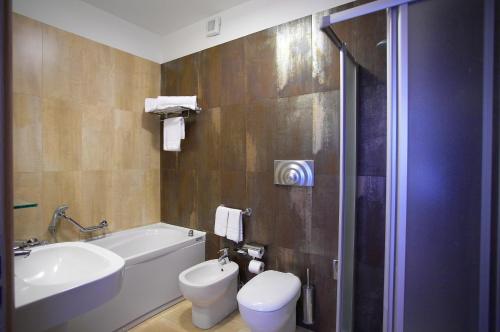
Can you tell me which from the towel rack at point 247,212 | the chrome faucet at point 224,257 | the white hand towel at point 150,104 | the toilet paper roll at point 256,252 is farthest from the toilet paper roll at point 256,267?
the white hand towel at point 150,104

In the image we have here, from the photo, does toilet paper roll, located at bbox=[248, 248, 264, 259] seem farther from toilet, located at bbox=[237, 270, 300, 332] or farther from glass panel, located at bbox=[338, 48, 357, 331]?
glass panel, located at bbox=[338, 48, 357, 331]

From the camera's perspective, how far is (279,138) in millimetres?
1997

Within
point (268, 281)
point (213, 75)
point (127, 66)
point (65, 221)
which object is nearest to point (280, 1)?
point (213, 75)

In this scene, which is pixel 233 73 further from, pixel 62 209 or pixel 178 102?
pixel 62 209

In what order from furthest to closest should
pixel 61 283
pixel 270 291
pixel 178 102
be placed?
pixel 178 102, pixel 270 291, pixel 61 283

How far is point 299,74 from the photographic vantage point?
1.90 meters

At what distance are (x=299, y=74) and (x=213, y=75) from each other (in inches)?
35.4

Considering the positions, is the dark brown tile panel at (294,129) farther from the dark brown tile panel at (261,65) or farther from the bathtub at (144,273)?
the bathtub at (144,273)

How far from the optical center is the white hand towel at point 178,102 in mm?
2334

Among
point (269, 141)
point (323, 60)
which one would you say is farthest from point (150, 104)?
point (323, 60)

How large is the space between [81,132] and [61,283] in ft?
4.80

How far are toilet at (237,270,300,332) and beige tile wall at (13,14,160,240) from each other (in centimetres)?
162

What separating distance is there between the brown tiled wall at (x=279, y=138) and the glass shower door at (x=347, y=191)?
17 centimetres

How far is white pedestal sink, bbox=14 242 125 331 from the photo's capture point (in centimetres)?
98
